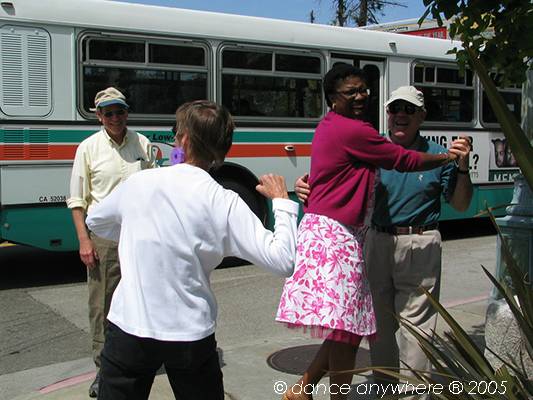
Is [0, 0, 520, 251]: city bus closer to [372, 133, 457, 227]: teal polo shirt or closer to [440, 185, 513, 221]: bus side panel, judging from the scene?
[440, 185, 513, 221]: bus side panel

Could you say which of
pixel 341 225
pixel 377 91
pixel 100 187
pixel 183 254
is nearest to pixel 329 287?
pixel 341 225

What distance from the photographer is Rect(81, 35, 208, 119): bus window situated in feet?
24.1

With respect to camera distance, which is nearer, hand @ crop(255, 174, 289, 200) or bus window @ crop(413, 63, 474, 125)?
hand @ crop(255, 174, 289, 200)

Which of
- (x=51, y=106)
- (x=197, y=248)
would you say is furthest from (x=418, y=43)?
(x=197, y=248)

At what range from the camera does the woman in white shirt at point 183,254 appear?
2316 millimetres

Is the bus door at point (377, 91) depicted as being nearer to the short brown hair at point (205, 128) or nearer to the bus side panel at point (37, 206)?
the bus side panel at point (37, 206)

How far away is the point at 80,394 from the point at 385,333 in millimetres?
1949

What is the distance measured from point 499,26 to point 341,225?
1.57m

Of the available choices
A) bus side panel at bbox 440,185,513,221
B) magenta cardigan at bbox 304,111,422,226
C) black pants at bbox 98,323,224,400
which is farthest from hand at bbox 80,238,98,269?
bus side panel at bbox 440,185,513,221

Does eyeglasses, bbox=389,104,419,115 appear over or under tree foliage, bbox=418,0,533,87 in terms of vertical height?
under

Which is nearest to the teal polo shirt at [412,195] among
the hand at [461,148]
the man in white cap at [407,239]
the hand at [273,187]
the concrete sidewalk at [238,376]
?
the man in white cap at [407,239]

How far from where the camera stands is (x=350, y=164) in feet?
10.9

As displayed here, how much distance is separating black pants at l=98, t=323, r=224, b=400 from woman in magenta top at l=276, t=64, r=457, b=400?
890 mm

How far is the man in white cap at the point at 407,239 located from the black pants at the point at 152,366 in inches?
59.4
